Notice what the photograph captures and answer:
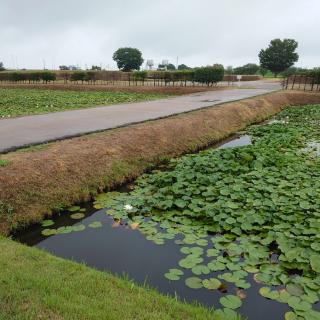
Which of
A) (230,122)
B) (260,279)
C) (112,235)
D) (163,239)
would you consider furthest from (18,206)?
(230,122)

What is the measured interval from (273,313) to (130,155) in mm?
5240

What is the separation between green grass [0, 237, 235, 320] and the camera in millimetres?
3123

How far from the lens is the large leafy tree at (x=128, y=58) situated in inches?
2916

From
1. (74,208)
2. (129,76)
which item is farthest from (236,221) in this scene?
(129,76)

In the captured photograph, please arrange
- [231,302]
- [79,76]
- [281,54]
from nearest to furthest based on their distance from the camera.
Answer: [231,302], [79,76], [281,54]

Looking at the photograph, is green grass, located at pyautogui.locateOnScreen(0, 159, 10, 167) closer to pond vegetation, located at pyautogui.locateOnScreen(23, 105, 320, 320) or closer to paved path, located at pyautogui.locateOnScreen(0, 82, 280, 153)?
paved path, located at pyautogui.locateOnScreen(0, 82, 280, 153)

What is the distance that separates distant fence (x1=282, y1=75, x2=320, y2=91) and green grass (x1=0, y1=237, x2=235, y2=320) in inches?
1071

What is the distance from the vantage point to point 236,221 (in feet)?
17.7

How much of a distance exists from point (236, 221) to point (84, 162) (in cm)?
324

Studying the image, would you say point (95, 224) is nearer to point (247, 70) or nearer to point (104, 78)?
point (104, 78)

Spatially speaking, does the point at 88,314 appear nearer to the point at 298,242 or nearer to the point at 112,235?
the point at 112,235

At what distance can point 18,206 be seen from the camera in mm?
5531

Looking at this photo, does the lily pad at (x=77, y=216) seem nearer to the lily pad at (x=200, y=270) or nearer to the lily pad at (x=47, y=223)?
the lily pad at (x=47, y=223)

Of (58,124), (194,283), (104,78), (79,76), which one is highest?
(58,124)
